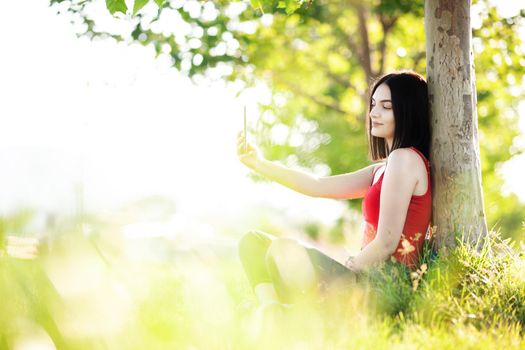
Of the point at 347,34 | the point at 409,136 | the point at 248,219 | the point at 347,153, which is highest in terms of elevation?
the point at 347,34

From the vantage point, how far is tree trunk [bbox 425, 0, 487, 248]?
14.7ft

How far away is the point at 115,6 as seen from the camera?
13.8 ft

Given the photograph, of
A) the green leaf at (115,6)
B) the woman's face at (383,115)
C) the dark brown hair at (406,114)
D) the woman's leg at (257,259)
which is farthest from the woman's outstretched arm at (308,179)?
the green leaf at (115,6)

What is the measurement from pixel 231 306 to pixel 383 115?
61.9 inches

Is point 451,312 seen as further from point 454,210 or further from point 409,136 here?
point 409,136

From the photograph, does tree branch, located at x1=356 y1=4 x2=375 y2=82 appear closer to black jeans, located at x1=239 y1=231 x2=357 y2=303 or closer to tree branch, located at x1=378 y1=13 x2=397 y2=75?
tree branch, located at x1=378 y1=13 x2=397 y2=75

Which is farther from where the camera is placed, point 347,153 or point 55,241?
point 347,153

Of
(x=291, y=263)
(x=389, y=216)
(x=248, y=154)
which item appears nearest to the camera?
(x=291, y=263)

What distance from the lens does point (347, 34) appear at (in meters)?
12.8

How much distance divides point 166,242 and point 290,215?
7194 millimetres

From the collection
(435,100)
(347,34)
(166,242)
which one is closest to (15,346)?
(435,100)

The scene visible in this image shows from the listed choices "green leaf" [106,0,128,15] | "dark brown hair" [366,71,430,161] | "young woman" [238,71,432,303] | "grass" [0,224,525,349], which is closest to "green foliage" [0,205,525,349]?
"grass" [0,224,525,349]

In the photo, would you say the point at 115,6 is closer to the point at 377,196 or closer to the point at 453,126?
the point at 377,196

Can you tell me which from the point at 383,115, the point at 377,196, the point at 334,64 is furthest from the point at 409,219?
the point at 334,64
